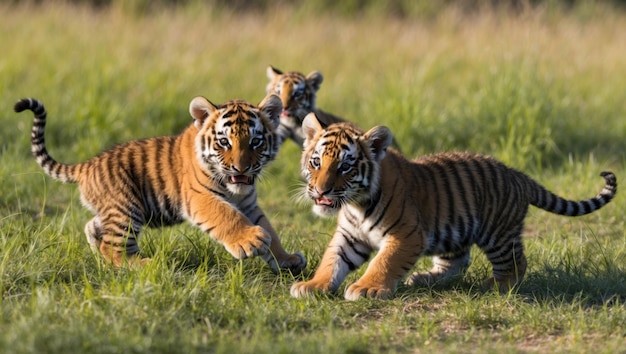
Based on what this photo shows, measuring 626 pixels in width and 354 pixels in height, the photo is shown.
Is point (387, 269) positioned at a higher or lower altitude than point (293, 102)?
lower

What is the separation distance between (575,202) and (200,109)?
2.05 meters

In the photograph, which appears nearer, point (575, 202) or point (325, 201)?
point (325, 201)

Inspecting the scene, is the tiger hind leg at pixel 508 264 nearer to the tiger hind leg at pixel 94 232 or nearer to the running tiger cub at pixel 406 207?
the running tiger cub at pixel 406 207

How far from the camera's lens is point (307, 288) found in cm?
463

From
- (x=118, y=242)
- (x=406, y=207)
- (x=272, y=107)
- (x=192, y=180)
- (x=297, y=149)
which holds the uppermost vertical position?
(x=272, y=107)

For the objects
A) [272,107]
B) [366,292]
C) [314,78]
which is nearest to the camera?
[366,292]

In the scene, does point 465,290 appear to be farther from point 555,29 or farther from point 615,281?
point 555,29

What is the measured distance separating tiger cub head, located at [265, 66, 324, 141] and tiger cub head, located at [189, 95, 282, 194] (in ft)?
6.87

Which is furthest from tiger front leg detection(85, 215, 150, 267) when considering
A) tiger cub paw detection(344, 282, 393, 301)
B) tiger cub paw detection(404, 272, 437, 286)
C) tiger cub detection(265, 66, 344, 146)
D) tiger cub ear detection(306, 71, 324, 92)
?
tiger cub ear detection(306, 71, 324, 92)

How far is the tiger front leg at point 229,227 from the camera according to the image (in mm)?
4758

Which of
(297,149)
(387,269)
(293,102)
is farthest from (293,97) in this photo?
(387,269)

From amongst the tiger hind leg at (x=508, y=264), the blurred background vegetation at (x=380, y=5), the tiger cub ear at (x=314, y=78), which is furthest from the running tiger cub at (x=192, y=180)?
the blurred background vegetation at (x=380, y=5)

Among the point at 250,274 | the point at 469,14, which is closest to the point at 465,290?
the point at 250,274

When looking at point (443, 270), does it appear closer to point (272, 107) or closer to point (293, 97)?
point (272, 107)
